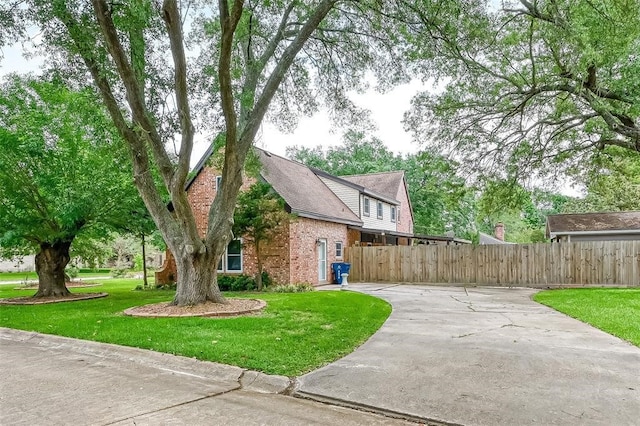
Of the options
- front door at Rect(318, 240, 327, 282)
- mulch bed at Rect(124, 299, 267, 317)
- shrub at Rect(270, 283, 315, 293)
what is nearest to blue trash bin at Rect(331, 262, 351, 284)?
front door at Rect(318, 240, 327, 282)

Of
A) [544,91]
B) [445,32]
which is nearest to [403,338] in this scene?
[445,32]

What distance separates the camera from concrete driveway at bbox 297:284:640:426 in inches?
153

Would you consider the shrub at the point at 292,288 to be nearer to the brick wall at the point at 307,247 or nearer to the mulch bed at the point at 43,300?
the brick wall at the point at 307,247

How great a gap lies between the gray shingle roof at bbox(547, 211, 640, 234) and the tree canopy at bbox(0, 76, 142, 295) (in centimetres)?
2075

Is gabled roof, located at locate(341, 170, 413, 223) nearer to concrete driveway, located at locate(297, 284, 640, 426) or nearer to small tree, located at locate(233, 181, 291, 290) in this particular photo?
small tree, located at locate(233, 181, 291, 290)

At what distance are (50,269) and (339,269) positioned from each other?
1086 cm

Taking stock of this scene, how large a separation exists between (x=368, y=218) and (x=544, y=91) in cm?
1256

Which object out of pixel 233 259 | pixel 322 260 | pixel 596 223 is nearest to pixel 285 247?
pixel 233 259

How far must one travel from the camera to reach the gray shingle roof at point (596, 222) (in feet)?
68.6

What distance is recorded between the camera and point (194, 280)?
996cm

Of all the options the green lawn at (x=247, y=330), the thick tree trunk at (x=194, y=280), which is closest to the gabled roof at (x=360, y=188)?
the green lawn at (x=247, y=330)

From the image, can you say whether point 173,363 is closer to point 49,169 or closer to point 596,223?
point 49,169

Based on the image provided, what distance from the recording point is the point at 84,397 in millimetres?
4391

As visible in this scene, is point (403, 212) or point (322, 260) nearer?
point (322, 260)
